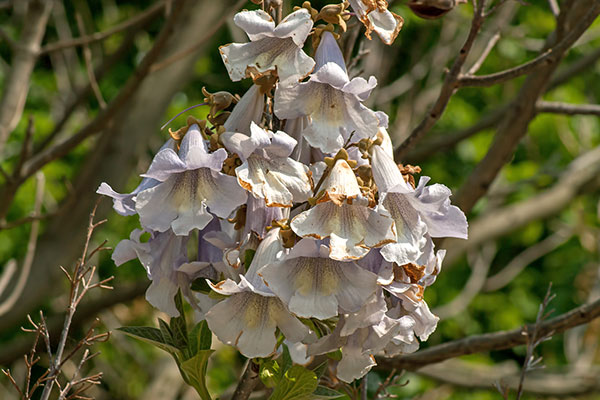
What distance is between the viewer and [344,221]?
759mm

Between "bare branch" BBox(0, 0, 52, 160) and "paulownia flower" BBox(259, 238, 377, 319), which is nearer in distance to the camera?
"paulownia flower" BBox(259, 238, 377, 319)

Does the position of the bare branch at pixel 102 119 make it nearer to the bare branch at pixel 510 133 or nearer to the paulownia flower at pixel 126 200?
the bare branch at pixel 510 133

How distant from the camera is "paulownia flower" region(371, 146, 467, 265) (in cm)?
77

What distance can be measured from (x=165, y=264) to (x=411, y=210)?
0.30 meters

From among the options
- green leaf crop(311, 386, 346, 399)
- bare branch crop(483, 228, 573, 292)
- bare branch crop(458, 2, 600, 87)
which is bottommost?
bare branch crop(483, 228, 573, 292)

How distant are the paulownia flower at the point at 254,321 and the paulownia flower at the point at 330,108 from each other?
0.12m

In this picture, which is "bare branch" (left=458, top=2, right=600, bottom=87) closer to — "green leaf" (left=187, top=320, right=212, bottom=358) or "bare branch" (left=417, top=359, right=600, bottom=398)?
"green leaf" (left=187, top=320, right=212, bottom=358)

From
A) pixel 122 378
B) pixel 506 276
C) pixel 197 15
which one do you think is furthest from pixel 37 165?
pixel 506 276

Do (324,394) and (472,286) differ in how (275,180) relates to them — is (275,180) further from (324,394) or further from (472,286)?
(472,286)

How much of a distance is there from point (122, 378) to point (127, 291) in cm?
140

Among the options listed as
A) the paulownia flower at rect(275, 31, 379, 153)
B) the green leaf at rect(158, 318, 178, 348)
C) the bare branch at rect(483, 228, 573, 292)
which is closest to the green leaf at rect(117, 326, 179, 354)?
the green leaf at rect(158, 318, 178, 348)

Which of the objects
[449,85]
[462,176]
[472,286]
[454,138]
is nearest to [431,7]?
[449,85]

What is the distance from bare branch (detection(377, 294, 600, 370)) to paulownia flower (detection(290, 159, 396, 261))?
0.68 m

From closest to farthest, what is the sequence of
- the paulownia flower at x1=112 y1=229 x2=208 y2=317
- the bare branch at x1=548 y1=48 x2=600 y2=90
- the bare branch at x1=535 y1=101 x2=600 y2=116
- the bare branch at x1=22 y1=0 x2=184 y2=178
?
1. the paulownia flower at x1=112 y1=229 x2=208 y2=317
2. the bare branch at x1=535 y1=101 x2=600 y2=116
3. the bare branch at x1=22 y1=0 x2=184 y2=178
4. the bare branch at x1=548 y1=48 x2=600 y2=90
